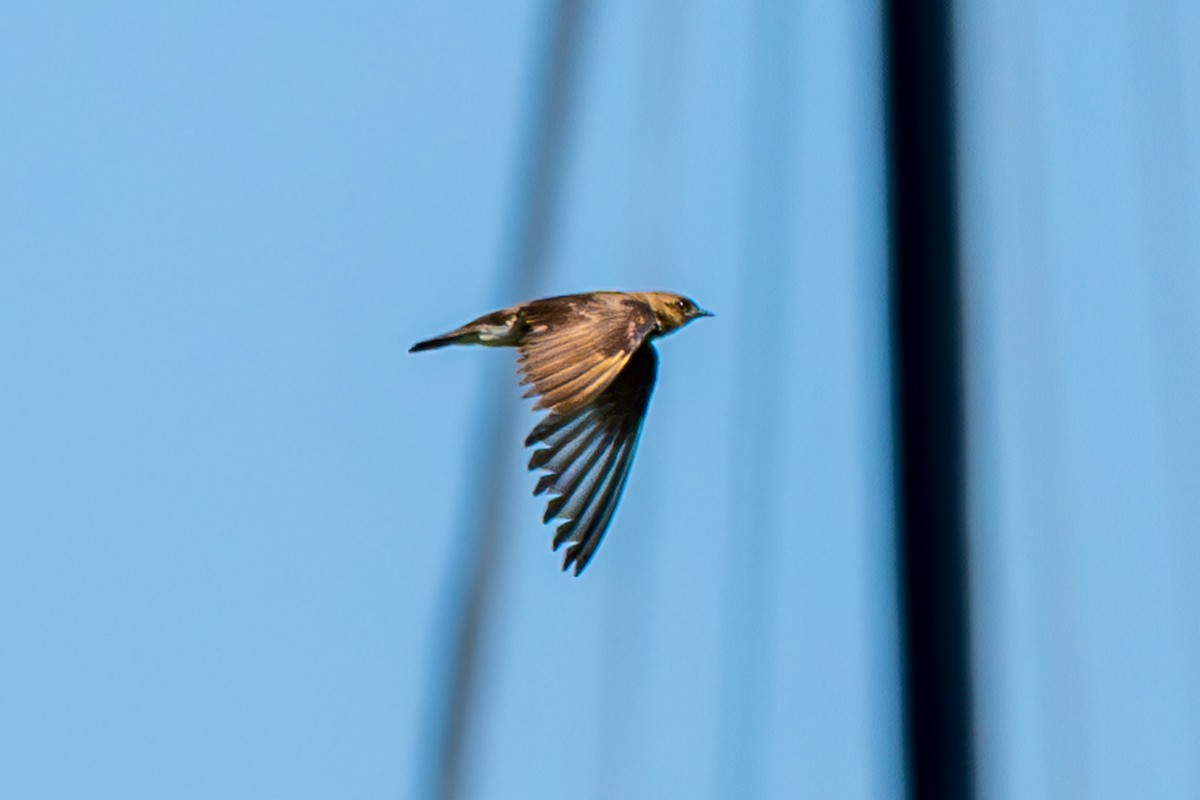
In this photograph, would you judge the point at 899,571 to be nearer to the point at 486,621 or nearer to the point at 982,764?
the point at 982,764

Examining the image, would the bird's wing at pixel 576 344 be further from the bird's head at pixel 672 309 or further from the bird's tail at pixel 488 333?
the bird's head at pixel 672 309

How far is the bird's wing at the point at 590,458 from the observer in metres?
1.07

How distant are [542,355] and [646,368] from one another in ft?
0.84

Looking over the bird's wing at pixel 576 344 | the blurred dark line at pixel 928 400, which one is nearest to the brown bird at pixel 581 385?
the bird's wing at pixel 576 344

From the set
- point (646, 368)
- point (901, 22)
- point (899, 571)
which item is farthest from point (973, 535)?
point (901, 22)

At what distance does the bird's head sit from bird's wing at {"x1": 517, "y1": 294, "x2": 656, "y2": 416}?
129mm

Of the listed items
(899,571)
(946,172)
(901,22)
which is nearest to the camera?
(899,571)

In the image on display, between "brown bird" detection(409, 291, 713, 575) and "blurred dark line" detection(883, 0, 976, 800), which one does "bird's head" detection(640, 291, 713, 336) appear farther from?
"blurred dark line" detection(883, 0, 976, 800)

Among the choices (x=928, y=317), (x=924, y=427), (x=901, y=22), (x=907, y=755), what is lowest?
(x=907, y=755)

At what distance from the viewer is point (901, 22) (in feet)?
5.21

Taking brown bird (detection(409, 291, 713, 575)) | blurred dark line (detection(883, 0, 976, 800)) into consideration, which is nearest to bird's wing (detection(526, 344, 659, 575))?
A: brown bird (detection(409, 291, 713, 575))

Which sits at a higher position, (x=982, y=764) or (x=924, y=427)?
(x=924, y=427)

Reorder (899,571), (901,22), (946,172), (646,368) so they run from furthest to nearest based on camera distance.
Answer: (901,22), (946,172), (646,368), (899,571)

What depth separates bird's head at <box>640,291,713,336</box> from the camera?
53.7 inches
